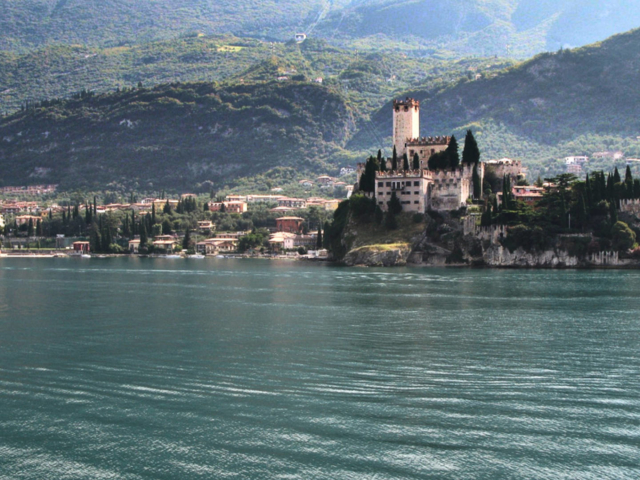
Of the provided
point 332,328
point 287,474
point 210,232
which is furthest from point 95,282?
point 210,232

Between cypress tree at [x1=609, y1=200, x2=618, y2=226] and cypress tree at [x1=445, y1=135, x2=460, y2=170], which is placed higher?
cypress tree at [x1=445, y1=135, x2=460, y2=170]

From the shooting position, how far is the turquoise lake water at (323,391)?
79.6ft

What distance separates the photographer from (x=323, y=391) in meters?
31.0

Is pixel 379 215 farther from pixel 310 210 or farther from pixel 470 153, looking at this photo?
pixel 310 210

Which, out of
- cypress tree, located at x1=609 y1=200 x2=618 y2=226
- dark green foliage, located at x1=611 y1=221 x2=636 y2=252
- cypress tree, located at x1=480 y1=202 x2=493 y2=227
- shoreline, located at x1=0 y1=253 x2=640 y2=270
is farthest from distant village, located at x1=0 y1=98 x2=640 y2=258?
dark green foliage, located at x1=611 y1=221 x2=636 y2=252

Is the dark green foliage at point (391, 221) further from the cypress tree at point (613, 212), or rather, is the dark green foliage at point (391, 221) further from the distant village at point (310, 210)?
the cypress tree at point (613, 212)

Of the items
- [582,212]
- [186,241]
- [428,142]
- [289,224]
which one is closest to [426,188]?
[428,142]

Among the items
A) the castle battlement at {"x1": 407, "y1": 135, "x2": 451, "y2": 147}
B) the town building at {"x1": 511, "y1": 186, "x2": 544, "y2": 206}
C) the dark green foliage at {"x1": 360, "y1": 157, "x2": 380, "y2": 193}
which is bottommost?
the town building at {"x1": 511, "y1": 186, "x2": 544, "y2": 206}

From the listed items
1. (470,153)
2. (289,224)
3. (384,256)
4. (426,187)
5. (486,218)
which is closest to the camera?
(486,218)

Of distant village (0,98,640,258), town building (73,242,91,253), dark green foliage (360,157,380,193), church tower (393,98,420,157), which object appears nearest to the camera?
distant village (0,98,640,258)

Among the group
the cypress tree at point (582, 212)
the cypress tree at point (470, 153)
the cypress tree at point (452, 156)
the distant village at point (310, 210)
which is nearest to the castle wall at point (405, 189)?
the distant village at point (310, 210)

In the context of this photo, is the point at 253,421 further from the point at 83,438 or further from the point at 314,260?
the point at 314,260

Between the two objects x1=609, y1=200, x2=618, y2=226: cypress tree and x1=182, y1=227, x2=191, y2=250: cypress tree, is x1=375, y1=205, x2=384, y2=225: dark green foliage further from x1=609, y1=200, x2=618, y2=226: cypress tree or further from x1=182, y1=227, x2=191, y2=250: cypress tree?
x1=182, y1=227, x2=191, y2=250: cypress tree

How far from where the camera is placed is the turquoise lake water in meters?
24.2
